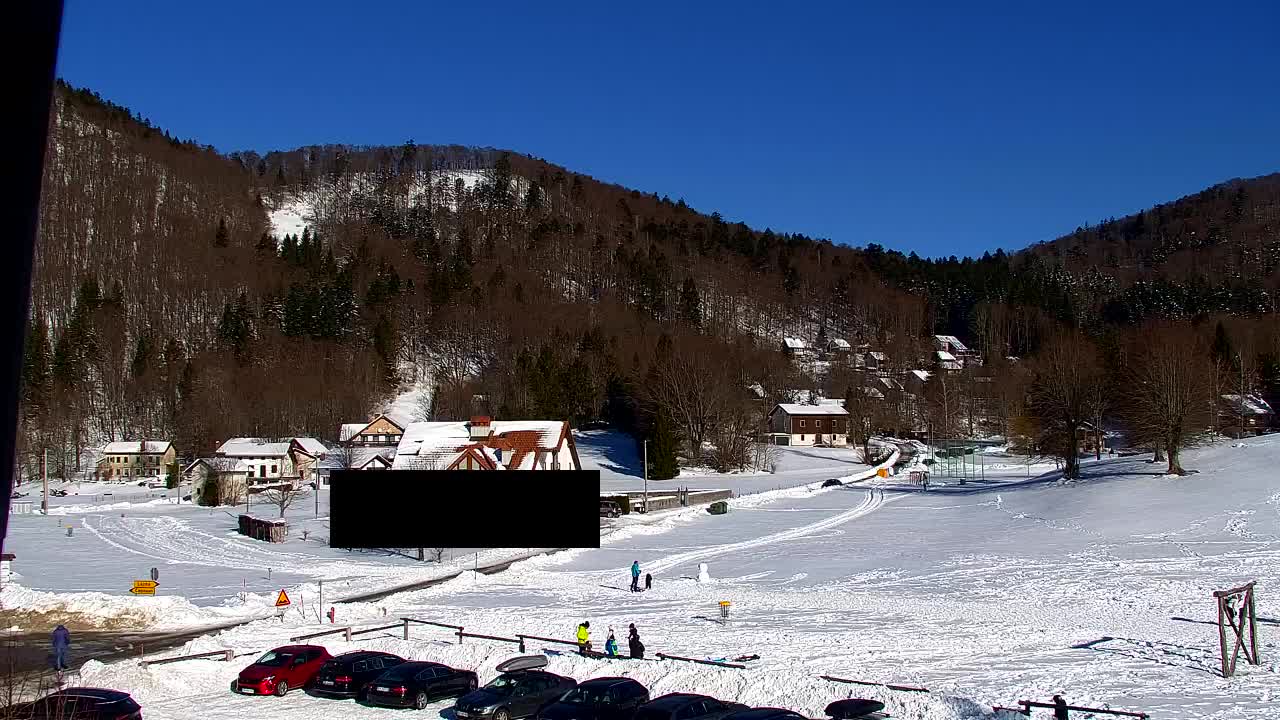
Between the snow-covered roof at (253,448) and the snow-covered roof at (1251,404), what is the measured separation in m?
68.9

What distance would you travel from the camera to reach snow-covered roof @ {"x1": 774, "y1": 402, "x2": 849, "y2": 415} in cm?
9944

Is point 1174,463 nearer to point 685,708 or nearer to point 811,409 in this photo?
point 685,708

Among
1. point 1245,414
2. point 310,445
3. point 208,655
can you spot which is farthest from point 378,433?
point 1245,414

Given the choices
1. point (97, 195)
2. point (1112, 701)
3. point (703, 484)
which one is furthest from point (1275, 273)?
point (97, 195)

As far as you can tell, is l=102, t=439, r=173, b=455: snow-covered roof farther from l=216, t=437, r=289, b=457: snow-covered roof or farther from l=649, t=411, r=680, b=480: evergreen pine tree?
l=649, t=411, r=680, b=480: evergreen pine tree

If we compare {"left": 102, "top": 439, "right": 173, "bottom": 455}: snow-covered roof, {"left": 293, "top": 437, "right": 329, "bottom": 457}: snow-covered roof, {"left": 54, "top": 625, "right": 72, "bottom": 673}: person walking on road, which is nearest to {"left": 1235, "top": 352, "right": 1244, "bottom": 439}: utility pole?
{"left": 293, "top": 437, "right": 329, "bottom": 457}: snow-covered roof

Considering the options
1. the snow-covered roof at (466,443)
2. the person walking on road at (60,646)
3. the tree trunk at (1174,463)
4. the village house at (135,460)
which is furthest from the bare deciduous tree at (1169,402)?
the village house at (135,460)

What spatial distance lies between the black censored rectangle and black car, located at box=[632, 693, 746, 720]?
10.4m

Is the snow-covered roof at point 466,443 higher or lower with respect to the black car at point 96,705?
higher

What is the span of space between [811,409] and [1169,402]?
160 feet

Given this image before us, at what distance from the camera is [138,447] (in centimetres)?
8319

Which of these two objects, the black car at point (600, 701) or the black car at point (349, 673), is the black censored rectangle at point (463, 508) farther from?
the black car at point (349, 673)

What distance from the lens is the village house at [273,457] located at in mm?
42862

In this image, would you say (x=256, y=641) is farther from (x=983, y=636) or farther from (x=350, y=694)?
(x=983, y=636)
